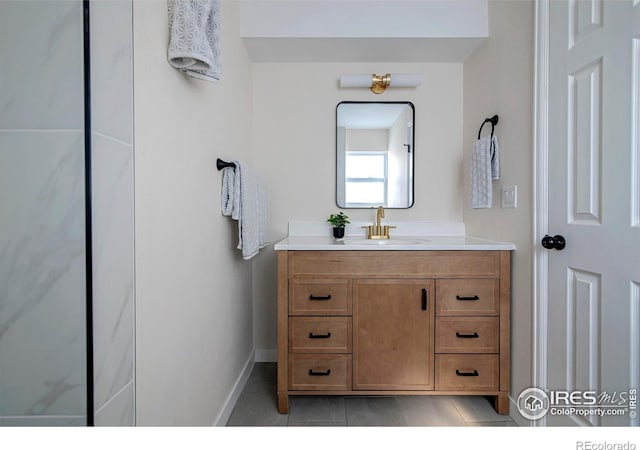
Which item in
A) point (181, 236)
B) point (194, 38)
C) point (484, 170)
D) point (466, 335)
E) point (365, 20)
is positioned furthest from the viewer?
point (365, 20)

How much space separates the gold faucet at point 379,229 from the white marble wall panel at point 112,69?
1.52m

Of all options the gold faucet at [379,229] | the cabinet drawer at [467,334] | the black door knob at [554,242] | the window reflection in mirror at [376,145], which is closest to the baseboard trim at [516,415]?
the cabinet drawer at [467,334]

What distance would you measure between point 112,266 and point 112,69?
0.43 m

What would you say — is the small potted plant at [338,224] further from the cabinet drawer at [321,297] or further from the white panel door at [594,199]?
the white panel door at [594,199]

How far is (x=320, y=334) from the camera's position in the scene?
1515 millimetres

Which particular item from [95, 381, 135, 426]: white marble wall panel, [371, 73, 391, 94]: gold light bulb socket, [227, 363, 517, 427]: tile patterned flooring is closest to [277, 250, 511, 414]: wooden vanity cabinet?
[227, 363, 517, 427]: tile patterned flooring

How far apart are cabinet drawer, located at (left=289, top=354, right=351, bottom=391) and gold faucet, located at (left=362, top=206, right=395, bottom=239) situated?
808 millimetres

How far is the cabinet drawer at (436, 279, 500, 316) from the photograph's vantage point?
4.93ft

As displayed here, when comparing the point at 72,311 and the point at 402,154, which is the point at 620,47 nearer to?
the point at 402,154

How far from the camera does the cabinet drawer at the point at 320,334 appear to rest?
151 cm

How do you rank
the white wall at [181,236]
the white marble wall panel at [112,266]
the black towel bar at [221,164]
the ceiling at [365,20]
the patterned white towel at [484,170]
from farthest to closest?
the ceiling at [365,20] → the patterned white towel at [484,170] → the black towel bar at [221,164] → the white wall at [181,236] → the white marble wall panel at [112,266]

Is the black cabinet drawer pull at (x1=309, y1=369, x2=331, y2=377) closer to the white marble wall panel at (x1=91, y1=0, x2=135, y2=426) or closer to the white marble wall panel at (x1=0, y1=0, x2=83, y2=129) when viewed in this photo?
the white marble wall panel at (x1=91, y1=0, x2=135, y2=426)

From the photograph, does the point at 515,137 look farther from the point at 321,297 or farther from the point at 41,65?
the point at 41,65

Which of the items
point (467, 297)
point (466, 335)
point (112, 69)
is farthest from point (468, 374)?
point (112, 69)
